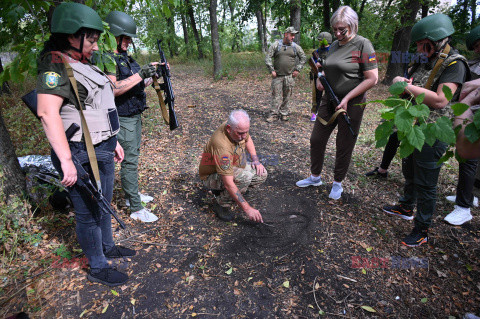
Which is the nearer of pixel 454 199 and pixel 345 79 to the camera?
pixel 345 79

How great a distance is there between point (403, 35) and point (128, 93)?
1063 cm

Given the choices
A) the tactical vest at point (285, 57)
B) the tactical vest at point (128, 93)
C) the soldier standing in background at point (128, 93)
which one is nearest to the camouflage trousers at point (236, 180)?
the soldier standing in background at point (128, 93)

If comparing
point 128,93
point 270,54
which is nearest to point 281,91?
point 270,54

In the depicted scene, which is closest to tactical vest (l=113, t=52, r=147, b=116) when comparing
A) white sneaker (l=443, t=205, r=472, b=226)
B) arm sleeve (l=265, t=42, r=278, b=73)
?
white sneaker (l=443, t=205, r=472, b=226)

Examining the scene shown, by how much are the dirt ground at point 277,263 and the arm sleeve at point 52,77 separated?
1793 mm

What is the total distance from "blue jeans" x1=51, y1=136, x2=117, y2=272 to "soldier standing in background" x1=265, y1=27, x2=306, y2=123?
515cm

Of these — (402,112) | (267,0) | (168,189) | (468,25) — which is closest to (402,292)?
(402,112)

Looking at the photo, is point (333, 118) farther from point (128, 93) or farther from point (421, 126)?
point (128, 93)

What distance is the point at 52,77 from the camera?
182cm

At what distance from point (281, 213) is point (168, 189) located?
1.78 m

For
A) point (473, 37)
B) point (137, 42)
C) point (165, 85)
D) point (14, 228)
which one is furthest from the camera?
point (137, 42)

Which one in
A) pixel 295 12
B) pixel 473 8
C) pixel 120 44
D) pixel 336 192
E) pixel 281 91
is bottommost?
pixel 336 192

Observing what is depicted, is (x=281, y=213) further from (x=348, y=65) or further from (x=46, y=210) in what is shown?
(x=46, y=210)

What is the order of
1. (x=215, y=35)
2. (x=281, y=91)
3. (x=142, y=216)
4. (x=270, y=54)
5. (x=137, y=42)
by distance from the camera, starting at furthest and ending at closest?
(x=137, y=42) < (x=215, y=35) < (x=281, y=91) < (x=270, y=54) < (x=142, y=216)
